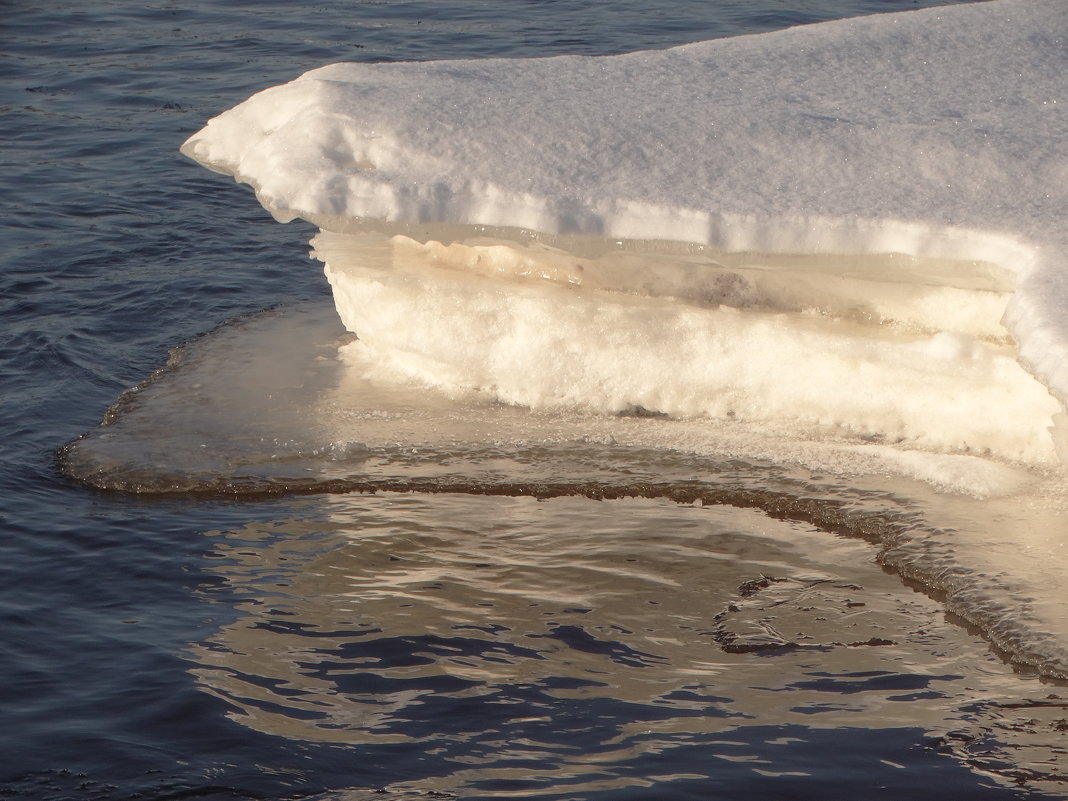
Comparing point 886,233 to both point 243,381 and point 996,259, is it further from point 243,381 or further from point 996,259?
point 243,381

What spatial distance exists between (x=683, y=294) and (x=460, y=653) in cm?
219

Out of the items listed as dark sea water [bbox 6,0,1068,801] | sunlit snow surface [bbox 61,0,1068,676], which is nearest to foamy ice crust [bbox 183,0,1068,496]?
sunlit snow surface [bbox 61,0,1068,676]

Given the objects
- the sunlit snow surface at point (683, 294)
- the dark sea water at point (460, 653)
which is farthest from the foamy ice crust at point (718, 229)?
the dark sea water at point (460, 653)

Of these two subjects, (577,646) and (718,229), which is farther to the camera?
(718,229)

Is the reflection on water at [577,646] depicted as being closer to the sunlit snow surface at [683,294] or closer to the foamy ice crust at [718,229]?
the sunlit snow surface at [683,294]

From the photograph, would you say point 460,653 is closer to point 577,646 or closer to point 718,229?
point 577,646

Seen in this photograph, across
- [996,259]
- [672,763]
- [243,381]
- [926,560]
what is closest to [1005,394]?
[996,259]

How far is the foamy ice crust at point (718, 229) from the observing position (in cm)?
498

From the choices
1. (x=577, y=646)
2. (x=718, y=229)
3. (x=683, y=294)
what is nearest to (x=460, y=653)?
(x=577, y=646)

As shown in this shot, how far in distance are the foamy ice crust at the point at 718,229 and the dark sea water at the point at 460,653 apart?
79 centimetres

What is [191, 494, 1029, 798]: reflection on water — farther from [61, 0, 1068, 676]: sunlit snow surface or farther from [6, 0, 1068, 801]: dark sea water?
[61, 0, 1068, 676]: sunlit snow surface

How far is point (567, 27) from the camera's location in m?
12.9

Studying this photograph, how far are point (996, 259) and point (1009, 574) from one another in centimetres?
117

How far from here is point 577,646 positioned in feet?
13.7
